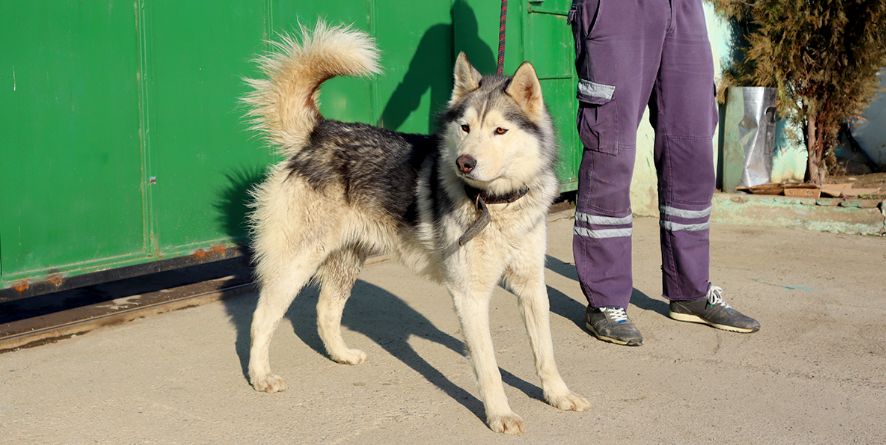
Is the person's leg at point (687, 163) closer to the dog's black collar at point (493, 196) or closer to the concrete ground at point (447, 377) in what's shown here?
the concrete ground at point (447, 377)

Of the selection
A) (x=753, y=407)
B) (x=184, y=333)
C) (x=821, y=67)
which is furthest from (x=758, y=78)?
(x=184, y=333)

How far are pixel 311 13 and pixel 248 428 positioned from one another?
3147 millimetres

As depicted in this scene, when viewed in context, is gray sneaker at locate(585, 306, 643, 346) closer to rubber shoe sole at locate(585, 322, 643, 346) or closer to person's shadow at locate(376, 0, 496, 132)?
rubber shoe sole at locate(585, 322, 643, 346)

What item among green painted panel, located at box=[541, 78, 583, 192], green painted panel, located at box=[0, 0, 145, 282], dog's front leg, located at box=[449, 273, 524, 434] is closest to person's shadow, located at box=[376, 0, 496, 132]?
green painted panel, located at box=[541, 78, 583, 192]

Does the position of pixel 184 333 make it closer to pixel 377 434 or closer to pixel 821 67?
pixel 377 434

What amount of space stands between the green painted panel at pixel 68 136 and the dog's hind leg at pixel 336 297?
135 cm

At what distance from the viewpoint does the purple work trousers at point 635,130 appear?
4262mm

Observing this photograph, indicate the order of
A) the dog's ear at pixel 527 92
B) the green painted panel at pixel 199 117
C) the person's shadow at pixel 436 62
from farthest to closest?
the person's shadow at pixel 436 62
the green painted panel at pixel 199 117
the dog's ear at pixel 527 92

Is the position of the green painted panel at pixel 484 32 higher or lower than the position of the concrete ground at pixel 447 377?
higher

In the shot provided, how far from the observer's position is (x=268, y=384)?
3705 millimetres

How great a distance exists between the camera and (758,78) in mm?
7570

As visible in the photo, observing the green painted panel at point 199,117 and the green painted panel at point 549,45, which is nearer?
the green painted panel at point 199,117

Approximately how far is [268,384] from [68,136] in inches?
70.6

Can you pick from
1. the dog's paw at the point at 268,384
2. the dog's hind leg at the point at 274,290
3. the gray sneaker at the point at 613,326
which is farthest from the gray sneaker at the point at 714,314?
the dog's paw at the point at 268,384
